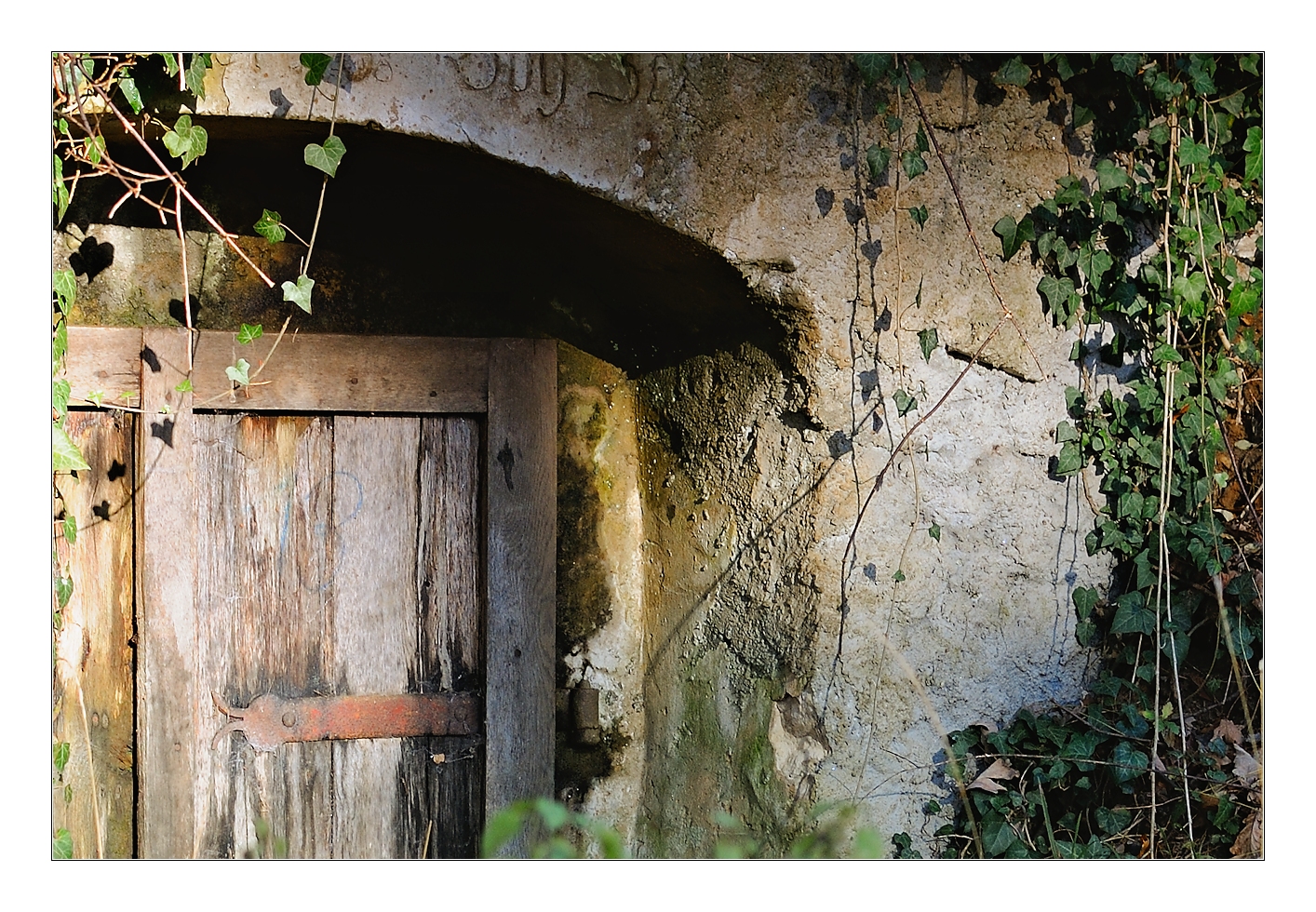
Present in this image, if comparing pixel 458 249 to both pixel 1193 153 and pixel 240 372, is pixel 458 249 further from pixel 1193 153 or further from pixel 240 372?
pixel 1193 153

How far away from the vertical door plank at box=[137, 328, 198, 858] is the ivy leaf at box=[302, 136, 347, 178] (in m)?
0.50

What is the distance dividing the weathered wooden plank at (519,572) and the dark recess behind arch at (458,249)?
→ 13cm

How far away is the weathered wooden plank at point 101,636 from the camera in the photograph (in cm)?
161

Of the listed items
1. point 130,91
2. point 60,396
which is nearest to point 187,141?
point 130,91

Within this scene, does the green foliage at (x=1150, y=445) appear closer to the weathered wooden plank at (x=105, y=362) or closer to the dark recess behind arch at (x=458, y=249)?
the dark recess behind arch at (x=458, y=249)

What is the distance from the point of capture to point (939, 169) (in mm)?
1468

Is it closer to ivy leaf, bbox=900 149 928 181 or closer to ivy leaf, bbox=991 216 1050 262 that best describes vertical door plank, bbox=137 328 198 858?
ivy leaf, bbox=900 149 928 181

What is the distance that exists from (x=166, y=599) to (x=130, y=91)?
34.9 inches

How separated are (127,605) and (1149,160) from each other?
2024 mm

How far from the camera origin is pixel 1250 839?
139cm

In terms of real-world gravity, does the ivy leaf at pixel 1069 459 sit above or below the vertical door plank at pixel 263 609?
above

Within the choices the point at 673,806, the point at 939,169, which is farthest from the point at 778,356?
the point at 673,806

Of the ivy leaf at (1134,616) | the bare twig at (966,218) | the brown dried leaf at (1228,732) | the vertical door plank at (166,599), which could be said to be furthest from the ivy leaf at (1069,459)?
the vertical door plank at (166,599)

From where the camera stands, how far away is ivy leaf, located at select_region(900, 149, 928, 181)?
1443 millimetres
